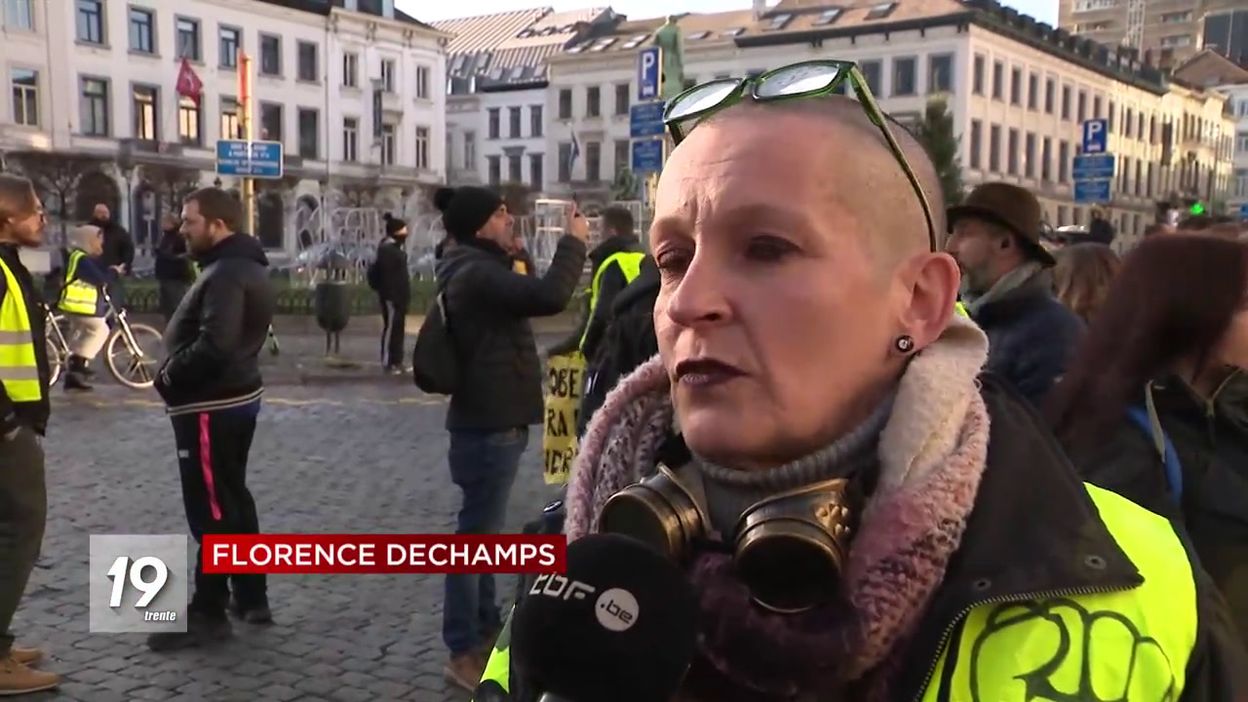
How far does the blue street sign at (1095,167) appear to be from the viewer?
17328 millimetres

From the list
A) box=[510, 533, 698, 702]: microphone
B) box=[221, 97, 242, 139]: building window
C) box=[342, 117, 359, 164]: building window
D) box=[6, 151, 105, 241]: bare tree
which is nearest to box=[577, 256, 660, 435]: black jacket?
box=[510, 533, 698, 702]: microphone

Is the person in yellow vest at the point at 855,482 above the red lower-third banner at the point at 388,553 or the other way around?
above

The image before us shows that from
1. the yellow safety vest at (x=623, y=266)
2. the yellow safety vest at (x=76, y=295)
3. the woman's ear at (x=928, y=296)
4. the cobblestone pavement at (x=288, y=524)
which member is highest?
the woman's ear at (x=928, y=296)

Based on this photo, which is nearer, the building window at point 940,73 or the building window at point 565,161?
the building window at point 940,73

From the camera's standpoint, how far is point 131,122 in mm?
42250

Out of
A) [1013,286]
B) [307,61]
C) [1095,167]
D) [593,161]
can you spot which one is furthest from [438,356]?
[593,161]

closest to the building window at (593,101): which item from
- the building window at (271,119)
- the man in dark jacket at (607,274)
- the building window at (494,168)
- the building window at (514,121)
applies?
the building window at (514,121)

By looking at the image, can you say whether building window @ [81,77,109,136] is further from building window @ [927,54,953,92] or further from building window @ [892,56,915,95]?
building window @ [927,54,953,92]

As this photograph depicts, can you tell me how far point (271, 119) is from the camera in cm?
4728

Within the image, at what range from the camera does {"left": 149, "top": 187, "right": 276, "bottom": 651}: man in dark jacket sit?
185 inches

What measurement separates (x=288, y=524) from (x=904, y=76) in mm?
49198

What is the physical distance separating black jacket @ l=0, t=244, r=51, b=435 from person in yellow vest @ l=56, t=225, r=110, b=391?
23.3 ft

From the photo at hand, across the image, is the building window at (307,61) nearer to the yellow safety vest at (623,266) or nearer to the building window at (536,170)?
the building window at (536,170)

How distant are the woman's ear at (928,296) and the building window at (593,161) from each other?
195ft
